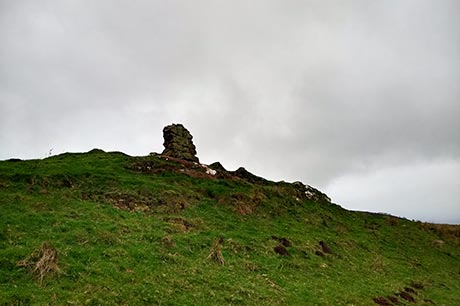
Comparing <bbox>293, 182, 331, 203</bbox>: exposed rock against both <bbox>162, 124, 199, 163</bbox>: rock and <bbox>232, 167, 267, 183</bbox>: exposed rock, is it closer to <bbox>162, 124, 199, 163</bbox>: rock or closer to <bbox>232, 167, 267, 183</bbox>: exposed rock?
<bbox>232, 167, 267, 183</bbox>: exposed rock

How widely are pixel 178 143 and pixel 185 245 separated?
3981 cm

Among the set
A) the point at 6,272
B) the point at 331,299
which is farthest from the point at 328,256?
the point at 6,272

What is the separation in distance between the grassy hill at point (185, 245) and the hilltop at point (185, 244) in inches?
4.5

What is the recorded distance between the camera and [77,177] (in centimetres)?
4525

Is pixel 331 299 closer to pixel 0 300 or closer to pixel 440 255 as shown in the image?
pixel 0 300

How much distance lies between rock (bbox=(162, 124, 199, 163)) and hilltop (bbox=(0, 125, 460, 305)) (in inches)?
113

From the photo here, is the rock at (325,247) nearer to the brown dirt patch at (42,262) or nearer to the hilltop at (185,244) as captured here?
the hilltop at (185,244)

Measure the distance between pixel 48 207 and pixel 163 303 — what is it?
61.4ft

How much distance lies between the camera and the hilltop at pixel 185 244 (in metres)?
21.9

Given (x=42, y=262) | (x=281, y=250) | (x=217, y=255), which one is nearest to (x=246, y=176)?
(x=281, y=250)

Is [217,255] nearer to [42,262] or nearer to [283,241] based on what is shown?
[283,241]

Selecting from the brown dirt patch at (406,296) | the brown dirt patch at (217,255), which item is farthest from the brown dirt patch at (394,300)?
the brown dirt patch at (217,255)

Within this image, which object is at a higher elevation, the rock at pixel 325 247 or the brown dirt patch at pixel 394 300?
the rock at pixel 325 247

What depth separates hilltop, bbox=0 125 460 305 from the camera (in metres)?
21.9
